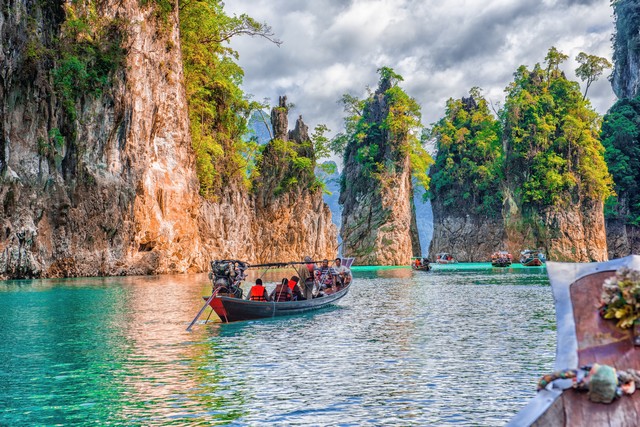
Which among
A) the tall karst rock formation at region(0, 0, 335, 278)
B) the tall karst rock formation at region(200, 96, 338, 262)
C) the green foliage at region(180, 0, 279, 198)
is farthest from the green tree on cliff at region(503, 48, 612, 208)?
the tall karst rock formation at region(0, 0, 335, 278)

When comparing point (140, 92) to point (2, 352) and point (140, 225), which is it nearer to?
point (140, 225)

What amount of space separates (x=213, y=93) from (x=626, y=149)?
187ft

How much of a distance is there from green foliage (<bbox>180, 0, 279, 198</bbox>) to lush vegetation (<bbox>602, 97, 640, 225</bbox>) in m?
50.8

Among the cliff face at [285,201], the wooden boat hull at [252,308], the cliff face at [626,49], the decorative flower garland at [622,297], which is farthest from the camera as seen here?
the cliff face at [626,49]

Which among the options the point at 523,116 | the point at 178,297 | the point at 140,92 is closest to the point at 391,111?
the point at 523,116

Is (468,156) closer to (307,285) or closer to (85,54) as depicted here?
(85,54)

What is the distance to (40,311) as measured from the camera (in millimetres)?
23328

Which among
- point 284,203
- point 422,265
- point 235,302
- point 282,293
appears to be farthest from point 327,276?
point 284,203

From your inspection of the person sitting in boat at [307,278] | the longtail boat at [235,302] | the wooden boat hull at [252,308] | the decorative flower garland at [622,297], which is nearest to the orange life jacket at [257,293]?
the longtail boat at [235,302]

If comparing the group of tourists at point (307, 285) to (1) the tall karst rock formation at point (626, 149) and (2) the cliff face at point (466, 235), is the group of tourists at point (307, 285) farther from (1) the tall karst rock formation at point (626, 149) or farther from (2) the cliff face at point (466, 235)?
(2) the cliff face at point (466, 235)

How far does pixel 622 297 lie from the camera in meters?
5.21

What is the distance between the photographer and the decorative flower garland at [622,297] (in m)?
5.13

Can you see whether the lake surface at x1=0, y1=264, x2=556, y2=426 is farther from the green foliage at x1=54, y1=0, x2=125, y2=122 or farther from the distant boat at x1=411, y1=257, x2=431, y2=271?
the distant boat at x1=411, y1=257, x2=431, y2=271

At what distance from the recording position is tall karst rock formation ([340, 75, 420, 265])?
3469 inches
